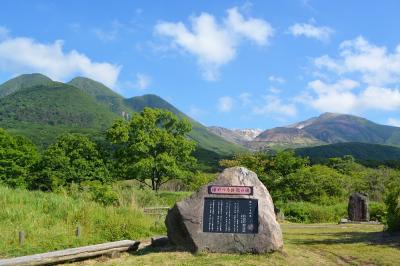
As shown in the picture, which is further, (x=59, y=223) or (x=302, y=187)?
(x=302, y=187)

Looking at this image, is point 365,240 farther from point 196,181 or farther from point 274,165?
point 196,181

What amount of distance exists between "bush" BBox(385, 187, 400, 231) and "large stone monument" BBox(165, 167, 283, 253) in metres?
5.38

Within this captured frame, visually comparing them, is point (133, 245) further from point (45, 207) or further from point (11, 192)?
point (11, 192)

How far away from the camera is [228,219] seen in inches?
400

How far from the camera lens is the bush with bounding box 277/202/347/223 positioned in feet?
81.6

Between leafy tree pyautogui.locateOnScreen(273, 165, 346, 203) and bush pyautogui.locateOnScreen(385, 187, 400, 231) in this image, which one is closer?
bush pyautogui.locateOnScreen(385, 187, 400, 231)

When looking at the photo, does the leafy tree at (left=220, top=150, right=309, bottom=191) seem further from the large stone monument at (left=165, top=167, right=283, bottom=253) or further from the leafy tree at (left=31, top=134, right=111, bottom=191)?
the large stone monument at (left=165, top=167, right=283, bottom=253)

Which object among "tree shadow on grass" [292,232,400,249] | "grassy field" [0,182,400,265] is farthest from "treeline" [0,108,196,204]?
"tree shadow on grass" [292,232,400,249]

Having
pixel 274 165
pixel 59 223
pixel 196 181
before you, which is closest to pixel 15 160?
pixel 196 181

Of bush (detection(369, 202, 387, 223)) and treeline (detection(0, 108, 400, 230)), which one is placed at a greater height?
treeline (detection(0, 108, 400, 230))

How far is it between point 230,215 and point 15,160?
3693 cm

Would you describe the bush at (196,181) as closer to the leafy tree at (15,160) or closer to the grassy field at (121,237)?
the leafy tree at (15,160)

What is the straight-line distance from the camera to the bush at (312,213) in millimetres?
24859

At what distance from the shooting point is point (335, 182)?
105 ft
